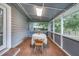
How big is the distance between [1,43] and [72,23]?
7.68 feet

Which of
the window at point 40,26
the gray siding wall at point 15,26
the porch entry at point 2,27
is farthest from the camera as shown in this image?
the window at point 40,26

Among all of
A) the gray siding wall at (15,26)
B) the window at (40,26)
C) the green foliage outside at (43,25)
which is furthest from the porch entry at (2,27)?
the green foliage outside at (43,25)

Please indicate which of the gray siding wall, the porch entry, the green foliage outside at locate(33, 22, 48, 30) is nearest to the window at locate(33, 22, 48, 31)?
the green foliage outside at locate(33, 22, 48, 30)

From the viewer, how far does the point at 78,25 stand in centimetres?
336

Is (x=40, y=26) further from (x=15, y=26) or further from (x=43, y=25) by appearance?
(x=15, y=26)

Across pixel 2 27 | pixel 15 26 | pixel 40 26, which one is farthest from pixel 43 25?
pixel 2 27

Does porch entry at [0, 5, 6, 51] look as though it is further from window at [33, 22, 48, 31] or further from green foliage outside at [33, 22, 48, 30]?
green foliage outside at [33, 22, 48, 30]

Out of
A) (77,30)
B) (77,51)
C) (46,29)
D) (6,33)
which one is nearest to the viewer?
(77,51)

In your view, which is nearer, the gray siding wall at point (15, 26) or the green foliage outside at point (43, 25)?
the gray siding wall at point (15, 26)

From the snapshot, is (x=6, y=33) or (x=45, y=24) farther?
(x=45, y=24)

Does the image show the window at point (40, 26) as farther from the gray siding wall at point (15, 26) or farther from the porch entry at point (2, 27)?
the porch entry at point (2, 27)

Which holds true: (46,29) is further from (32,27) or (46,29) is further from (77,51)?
(77,51)

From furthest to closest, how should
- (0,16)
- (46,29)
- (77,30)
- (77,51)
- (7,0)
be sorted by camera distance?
(46,29)
(0,16)
(77,30)
(77,51)
(7,0)

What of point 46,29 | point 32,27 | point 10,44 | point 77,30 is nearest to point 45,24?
point 46,29
